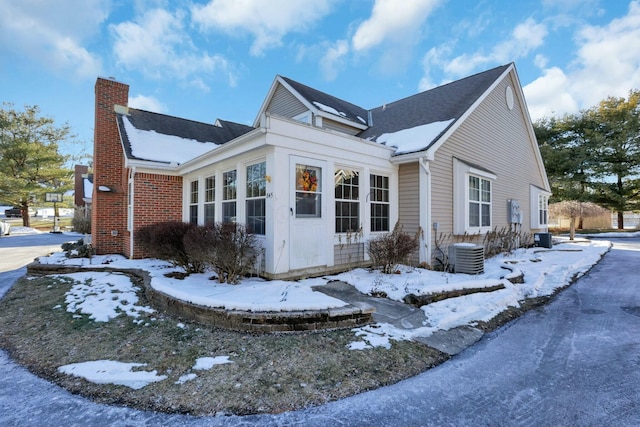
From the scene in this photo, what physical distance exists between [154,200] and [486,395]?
372 inches

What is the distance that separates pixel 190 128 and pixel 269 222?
29.9ft

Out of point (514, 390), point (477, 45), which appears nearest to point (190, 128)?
point (477, 45)

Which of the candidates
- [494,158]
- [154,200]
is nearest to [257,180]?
[154,200]

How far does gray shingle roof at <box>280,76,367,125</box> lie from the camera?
437 inches

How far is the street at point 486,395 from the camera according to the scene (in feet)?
7.49

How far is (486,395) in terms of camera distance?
2.62 m

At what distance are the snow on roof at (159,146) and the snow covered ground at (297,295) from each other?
11.2ft

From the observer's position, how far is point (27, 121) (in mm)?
22703

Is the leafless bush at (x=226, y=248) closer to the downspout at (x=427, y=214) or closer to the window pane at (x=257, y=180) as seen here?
the window pane at (x=257, y=180)

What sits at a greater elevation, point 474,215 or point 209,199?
point 209,199

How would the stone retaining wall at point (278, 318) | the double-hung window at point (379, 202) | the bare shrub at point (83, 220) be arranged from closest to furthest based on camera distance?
1. the stone retaining wall at point (278, 318)
2. the double-hung window at point (379, 202)
3. the bare shrub at point (83, 220)

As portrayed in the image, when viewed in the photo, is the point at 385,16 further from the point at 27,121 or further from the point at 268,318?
the point at 27,121

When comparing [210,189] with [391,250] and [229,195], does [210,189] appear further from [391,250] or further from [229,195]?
[391,250]

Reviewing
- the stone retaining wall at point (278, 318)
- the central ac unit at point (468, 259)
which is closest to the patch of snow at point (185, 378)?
the stone retaining wall at point (278, 318)
